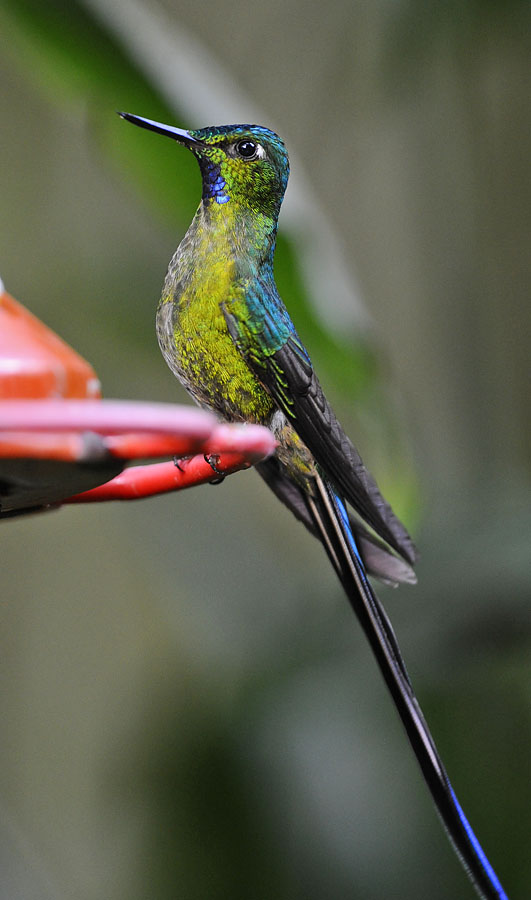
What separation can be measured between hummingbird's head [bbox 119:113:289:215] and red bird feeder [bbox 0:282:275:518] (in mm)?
305

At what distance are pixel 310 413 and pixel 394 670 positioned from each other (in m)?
0.24

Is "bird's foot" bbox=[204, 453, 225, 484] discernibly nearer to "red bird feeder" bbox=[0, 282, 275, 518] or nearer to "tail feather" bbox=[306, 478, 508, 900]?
"red bird feeder" bbox=[0, 282, 275, 518]

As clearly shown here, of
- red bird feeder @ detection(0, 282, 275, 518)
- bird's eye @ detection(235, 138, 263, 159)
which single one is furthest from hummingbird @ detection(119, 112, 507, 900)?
red bird feeder @ detection(0, 282, 275, 518)

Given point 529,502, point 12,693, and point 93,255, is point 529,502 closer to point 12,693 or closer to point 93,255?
point 93,255

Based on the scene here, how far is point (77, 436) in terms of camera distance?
0.47 metres

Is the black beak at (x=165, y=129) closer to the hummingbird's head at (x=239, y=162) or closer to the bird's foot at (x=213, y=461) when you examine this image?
the hummingbird's head at (x=239, y=162)

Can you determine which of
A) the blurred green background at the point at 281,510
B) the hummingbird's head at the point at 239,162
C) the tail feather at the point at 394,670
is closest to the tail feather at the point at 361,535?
the tail feather at the point at 394,670

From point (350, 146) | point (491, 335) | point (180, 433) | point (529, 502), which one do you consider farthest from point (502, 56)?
point (180, 433)

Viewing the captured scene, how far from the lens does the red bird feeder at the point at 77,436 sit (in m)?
0.45

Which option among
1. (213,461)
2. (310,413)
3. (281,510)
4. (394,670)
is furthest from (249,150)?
(281,510)

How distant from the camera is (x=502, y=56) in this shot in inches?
98.1

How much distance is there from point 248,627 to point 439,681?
378mm

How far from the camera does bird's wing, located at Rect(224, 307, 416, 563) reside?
0.85m

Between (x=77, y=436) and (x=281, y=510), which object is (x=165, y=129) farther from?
(x=281, y=510)
